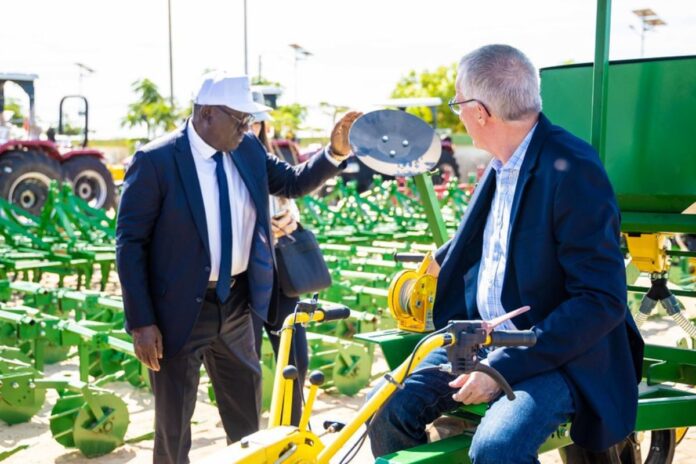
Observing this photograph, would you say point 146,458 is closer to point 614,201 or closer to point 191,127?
point 191,127

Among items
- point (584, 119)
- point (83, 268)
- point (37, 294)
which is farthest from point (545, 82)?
point (83, 268)

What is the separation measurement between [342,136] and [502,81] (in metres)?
1.28

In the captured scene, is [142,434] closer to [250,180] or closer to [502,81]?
[250,180]

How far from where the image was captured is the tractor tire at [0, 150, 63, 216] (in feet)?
41.9

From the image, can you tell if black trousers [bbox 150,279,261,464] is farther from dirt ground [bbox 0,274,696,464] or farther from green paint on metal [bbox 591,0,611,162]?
green paint on metal [bbox 591,0,611,162]

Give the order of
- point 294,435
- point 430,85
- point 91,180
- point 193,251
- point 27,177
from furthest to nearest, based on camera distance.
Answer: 1. point 430,85
2. point 91,180
3. point 27,177
4. point 193,251
5. point 294,435

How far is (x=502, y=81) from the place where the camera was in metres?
2.51

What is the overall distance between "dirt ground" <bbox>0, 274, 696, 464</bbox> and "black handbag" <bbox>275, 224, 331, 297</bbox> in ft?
3.24

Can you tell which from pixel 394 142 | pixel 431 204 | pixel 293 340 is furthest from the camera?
pixel 293 340

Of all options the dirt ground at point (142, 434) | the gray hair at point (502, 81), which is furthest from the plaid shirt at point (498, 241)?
the dirt ground at point (142, 434)

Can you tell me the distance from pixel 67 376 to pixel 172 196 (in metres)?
2.56

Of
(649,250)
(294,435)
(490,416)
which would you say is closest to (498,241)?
(490,416)

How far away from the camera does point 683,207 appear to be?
369cm

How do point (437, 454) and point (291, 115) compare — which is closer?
point (437, 454)
